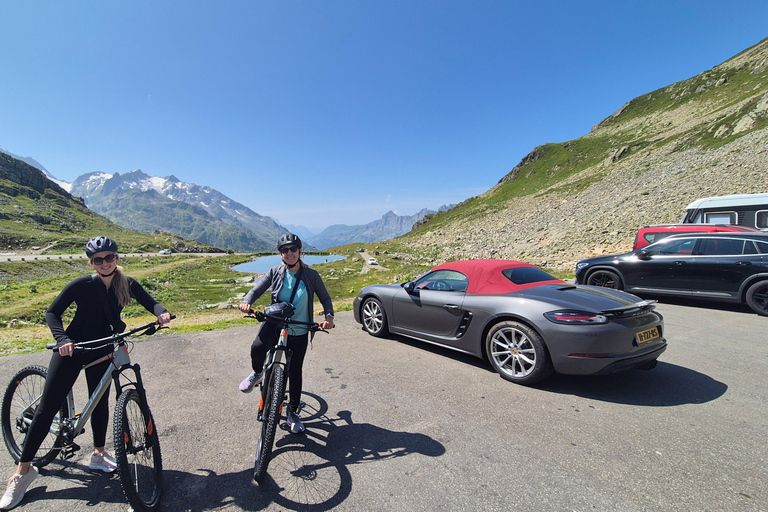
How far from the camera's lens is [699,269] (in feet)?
27.6

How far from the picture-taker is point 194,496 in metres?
2.70

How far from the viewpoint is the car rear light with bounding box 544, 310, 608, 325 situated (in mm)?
4230

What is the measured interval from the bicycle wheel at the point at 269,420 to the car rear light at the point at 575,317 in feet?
11.4

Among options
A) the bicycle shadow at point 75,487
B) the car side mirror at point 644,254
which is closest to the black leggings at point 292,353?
the bicycle shadow at point 75,487

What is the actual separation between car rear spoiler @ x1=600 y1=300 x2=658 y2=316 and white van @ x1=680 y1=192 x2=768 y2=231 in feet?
45.6

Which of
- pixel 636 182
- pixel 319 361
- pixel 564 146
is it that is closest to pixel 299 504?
pixel 319 361

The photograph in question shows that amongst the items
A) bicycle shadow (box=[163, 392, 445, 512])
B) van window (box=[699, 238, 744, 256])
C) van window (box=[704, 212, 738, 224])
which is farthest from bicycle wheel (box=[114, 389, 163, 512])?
van window (box=[704, 212, 738, 224])

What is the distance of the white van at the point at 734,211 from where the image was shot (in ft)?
43.2

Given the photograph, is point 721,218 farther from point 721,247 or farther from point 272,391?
point 272,391

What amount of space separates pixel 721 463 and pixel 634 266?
793 centimetres

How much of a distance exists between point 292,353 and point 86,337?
1885mm

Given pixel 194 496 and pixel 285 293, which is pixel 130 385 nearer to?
pixel 194 496

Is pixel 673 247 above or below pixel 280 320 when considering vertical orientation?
above

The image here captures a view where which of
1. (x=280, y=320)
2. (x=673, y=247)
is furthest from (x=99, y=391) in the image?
(x=673, y=247)
